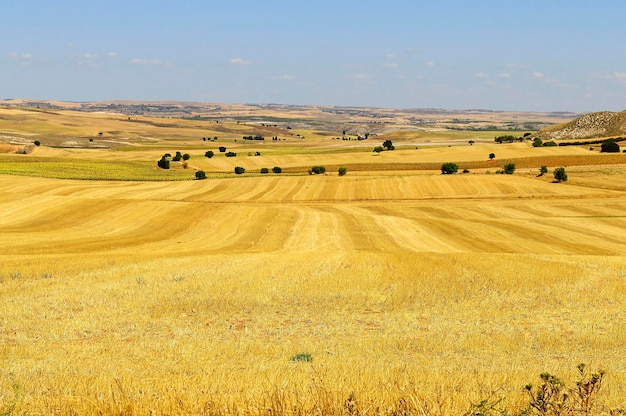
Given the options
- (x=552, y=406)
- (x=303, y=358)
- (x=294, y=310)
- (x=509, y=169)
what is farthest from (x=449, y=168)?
(x=552, y=406)

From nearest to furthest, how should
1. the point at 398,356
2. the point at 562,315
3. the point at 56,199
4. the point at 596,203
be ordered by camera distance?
the point at 398,356 → the point at 562,315 → the point at 56,199 → the point at 596,203

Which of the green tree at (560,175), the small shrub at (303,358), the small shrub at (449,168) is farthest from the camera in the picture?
the small shrub at (449,168)

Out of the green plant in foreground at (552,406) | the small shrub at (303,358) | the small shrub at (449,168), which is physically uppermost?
the green plant in foreground at (552,406)

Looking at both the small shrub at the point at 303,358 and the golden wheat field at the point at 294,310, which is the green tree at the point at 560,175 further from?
the small shrub at the point at 303,358

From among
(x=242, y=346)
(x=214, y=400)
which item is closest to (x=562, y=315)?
(x=242, y=346)

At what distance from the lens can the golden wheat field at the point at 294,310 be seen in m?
9.76

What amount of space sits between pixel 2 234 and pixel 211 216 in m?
18.6

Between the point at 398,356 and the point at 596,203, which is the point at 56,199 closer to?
the point at 398,356

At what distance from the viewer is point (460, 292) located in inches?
997

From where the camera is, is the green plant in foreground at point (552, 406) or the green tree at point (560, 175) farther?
the green tree at point (560, 175)

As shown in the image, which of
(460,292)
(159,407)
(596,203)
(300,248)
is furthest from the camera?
(596,203)

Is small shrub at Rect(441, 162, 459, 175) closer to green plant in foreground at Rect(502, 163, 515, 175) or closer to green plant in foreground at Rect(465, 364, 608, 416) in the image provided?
green plant in foreground at Rect(502, 163, 515, 175)

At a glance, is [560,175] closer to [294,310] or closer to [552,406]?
[294,310]

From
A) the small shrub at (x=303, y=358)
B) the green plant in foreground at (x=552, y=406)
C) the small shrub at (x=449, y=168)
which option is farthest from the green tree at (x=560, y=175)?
the green plant in foreground at (x=552, y=406)
